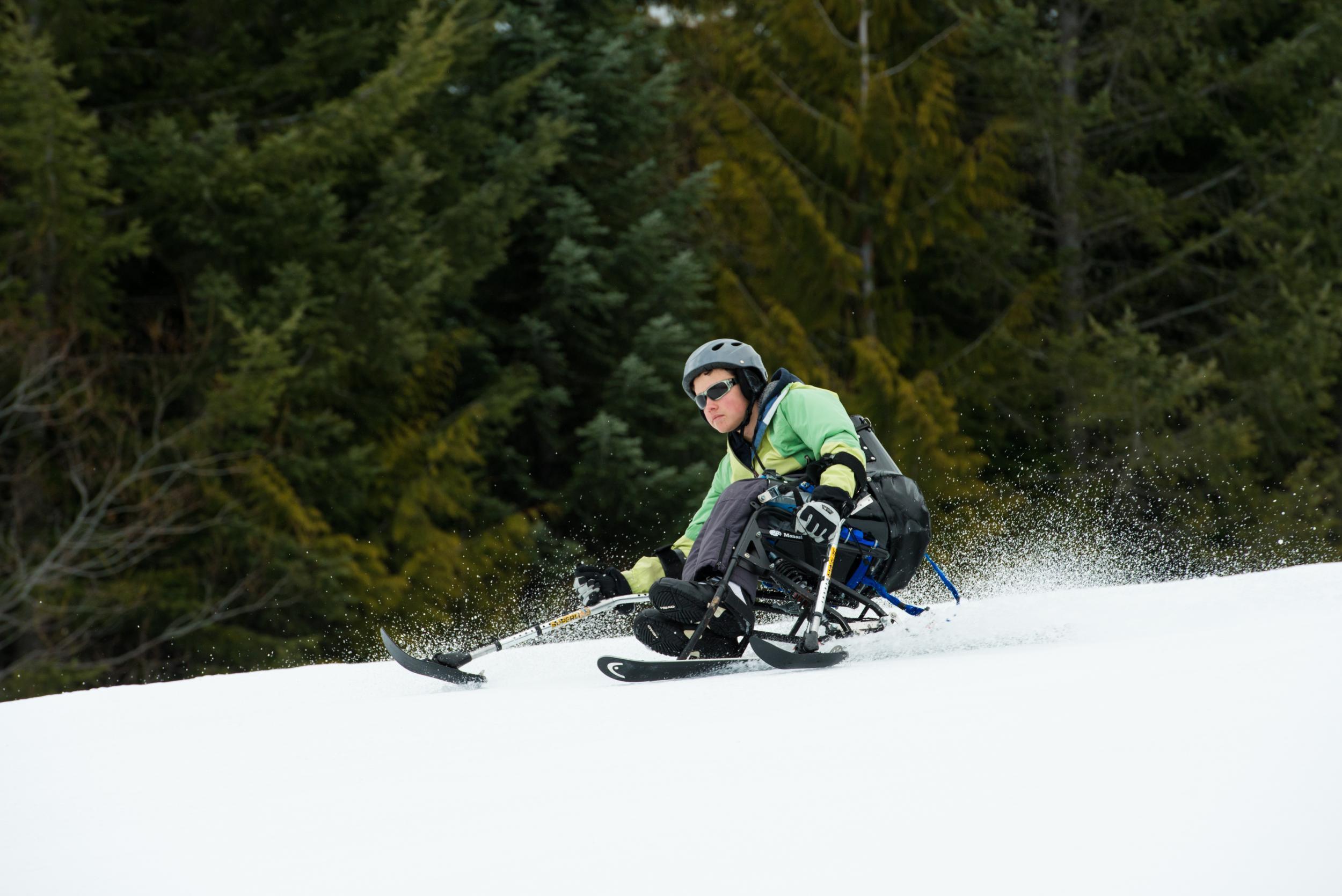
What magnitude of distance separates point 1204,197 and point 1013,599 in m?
12.5

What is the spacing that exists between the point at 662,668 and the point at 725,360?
1137 millimetres

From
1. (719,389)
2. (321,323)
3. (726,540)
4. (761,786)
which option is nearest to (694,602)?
(726,540)

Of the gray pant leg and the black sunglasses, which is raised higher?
the black sunglasses

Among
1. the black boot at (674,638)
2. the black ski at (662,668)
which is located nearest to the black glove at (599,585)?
the black boot at (674,638)

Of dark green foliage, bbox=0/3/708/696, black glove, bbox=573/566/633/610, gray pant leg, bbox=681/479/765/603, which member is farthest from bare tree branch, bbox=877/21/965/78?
gray pant leg, bbox=681/479/765/603

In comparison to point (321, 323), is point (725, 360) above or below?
below

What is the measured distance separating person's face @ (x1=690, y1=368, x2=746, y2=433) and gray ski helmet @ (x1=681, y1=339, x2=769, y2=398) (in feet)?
0.07

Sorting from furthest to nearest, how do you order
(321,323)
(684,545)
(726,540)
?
(321,323) < (684,545) < (726,540)

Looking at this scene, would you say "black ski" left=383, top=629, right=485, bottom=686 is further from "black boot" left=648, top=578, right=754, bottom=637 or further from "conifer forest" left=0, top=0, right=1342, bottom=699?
"conifer forest" left=0, top=0, right=1342, bottom=699

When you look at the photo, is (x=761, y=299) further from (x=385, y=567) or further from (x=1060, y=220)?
(x=385, y=567)

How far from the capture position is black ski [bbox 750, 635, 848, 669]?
4.41 meters

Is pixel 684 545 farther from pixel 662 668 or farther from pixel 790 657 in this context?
pixel 790 657

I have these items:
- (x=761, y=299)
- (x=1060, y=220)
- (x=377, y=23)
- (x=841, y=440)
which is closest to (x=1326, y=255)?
(x=1060, y=220)

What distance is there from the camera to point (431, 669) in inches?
189
